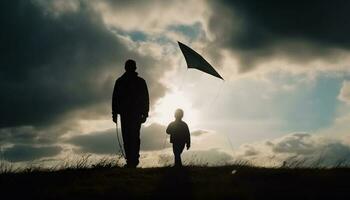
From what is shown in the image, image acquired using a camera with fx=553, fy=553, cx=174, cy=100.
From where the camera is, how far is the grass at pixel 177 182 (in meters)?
10.6

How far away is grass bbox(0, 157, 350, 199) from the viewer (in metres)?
10.6

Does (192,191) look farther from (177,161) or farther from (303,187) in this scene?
(177,161)

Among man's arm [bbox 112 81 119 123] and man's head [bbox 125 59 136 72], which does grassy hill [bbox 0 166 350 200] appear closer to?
man's arm [bbox 112 81 119 123]

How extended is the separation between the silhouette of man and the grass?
115cm

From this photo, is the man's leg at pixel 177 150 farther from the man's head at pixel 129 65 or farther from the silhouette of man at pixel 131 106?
the man's head at pixel 129 65

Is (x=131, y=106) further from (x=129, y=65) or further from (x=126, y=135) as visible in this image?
(x=129, y=65)

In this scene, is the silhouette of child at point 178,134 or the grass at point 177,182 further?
the silhouette of child at point 178,134

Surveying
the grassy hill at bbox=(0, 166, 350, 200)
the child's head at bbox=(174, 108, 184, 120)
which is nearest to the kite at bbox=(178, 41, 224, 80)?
the child's head at bbox=(174, 108, 184, 120)

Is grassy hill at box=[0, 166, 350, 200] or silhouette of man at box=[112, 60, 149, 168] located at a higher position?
silhouette of man at box=[112, 60, 149, 168]

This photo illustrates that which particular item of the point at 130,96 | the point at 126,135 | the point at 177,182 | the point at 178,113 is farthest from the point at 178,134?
the point at 177,182

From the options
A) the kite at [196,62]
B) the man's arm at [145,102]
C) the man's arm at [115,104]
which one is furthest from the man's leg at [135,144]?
the kite at [196,62]

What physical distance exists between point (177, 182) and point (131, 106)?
14.6 ft

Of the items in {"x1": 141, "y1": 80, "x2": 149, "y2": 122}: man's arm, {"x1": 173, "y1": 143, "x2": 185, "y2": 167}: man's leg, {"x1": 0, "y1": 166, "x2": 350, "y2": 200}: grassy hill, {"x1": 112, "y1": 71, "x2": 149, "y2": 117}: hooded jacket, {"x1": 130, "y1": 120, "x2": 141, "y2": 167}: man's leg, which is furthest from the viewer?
{"x1": 173, "y1": 143, "x2": 185, "y2": 167}: man's leg

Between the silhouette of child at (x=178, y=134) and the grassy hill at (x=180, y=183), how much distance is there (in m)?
2.35
